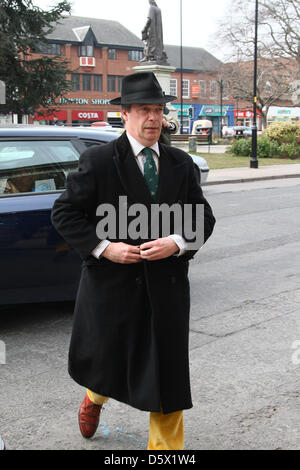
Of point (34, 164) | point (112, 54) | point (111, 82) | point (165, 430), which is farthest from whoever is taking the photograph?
point (111, 82)

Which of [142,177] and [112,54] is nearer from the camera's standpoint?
[142,177]

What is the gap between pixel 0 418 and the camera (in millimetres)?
3371

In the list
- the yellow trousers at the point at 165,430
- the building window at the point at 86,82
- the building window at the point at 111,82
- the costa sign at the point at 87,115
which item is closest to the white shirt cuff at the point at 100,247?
the yellow trousers at the point at 165,430

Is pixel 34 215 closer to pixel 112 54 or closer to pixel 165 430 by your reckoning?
pixel 165 430

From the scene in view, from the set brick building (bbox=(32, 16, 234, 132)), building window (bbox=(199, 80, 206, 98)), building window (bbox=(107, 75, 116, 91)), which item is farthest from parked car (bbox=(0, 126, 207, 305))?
building window (bbox=(199, 80, 206, 98))

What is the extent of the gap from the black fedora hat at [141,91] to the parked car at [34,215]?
2075 mm

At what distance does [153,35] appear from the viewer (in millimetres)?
27719

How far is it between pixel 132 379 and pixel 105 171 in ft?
3.08

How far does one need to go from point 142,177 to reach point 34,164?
240 centimetres

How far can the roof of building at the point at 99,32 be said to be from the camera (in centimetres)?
6425

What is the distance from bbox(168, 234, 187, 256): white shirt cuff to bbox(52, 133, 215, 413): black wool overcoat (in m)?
0.05

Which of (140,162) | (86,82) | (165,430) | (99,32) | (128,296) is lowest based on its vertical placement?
(165,430)

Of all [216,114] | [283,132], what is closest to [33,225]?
[283,132]
